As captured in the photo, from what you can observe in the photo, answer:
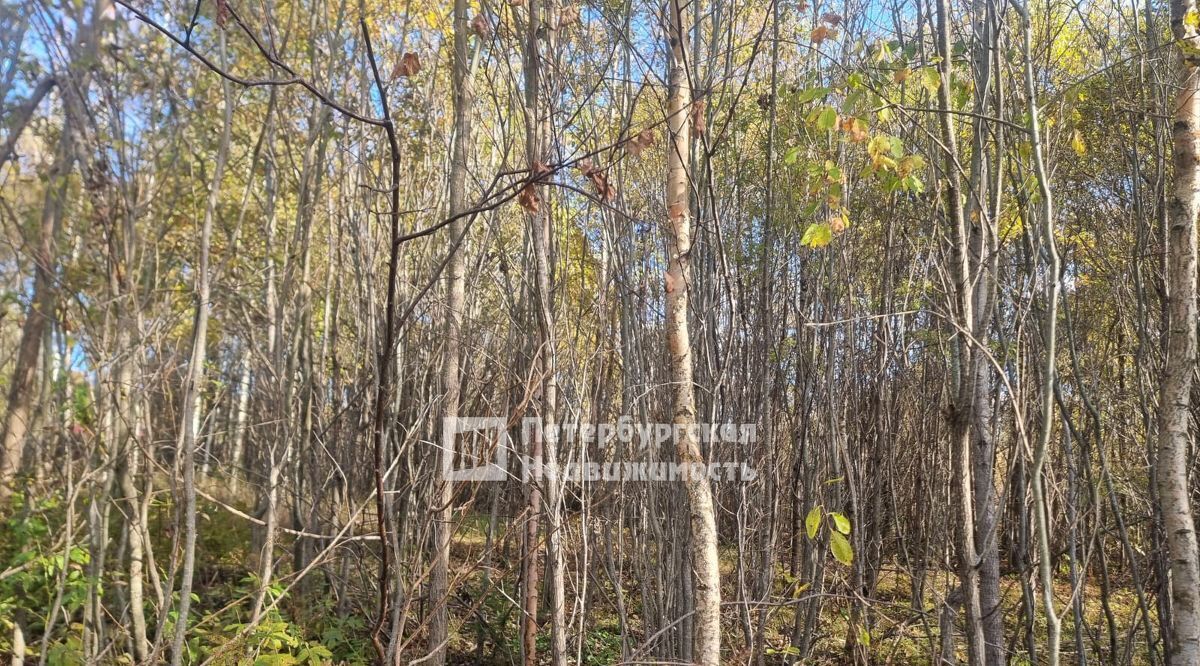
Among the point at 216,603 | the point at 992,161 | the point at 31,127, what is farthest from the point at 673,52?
the point at 216,603

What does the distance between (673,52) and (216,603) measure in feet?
15.7

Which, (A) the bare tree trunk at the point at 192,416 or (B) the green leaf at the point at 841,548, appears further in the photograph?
(A) the bare tree trunk at the point at 192,416

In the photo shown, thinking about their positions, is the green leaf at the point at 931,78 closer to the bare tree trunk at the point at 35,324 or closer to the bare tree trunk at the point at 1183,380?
the bare tree trunk at the point at 1183,380

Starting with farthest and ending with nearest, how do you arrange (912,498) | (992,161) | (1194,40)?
(912,498)
(992,161)
(1194,40)

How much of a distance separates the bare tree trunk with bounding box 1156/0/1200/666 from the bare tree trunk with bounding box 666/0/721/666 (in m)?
1.48

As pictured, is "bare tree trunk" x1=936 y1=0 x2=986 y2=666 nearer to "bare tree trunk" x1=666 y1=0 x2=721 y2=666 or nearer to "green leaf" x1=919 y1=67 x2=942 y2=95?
"green leaf" x1=919 y1=67 x2=942 y2=95

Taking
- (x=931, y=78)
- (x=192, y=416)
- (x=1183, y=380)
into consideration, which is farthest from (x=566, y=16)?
(x=1183, y=380)

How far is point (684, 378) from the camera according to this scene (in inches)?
91.0

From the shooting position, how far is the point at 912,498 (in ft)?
20.0

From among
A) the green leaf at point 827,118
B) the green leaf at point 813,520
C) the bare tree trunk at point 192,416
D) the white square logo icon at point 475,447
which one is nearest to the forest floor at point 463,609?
the white square logo icon at point 475,447

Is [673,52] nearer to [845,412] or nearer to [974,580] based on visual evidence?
[974,580]

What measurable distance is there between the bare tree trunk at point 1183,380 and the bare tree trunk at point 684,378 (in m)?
1.48

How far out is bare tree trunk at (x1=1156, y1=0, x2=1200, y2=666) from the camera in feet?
7.40

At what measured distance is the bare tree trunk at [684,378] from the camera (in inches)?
88.4
